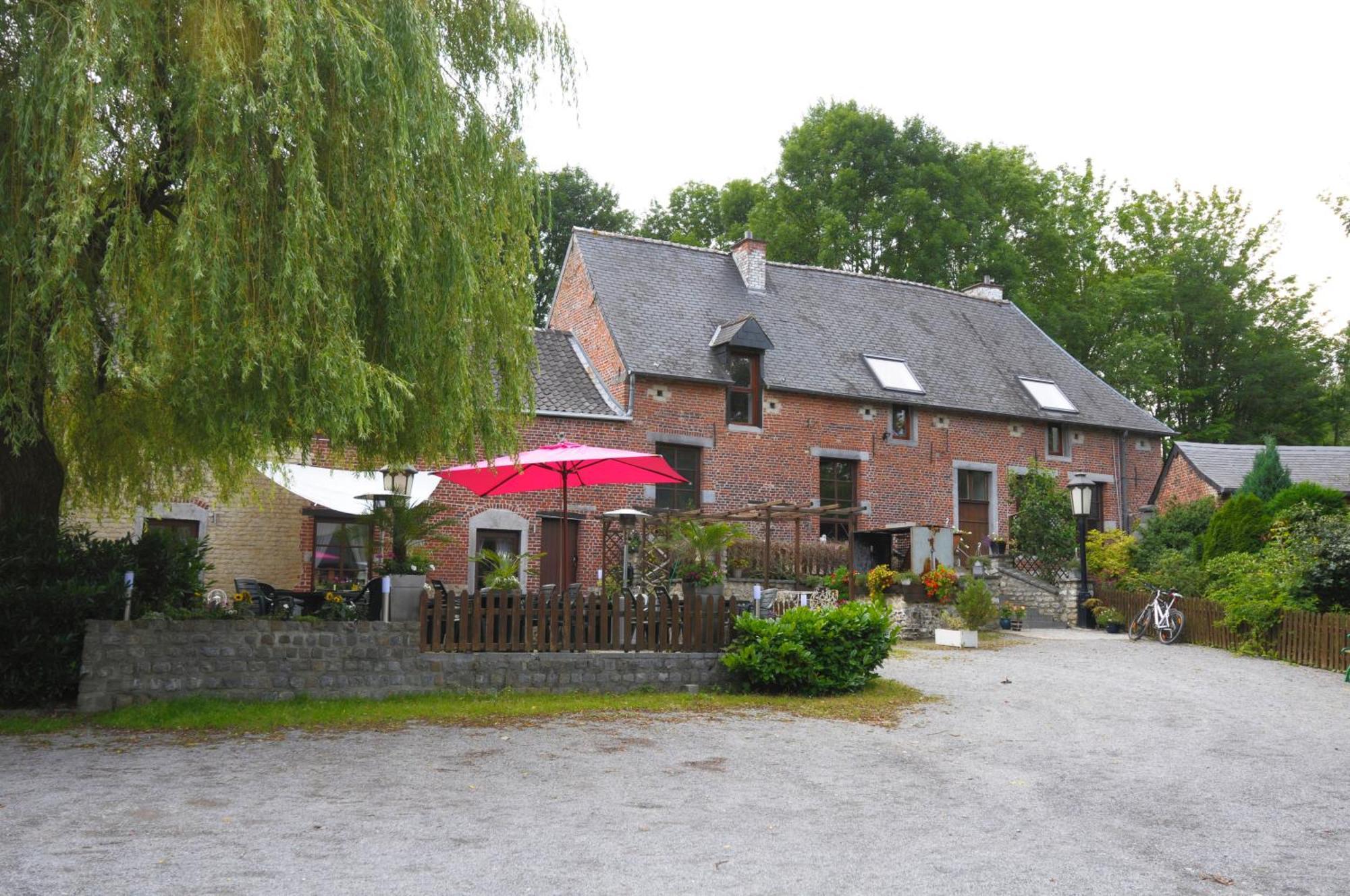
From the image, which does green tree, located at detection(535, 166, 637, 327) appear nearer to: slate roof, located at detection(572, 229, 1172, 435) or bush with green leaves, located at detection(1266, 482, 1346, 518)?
slate roof, located at detection(572, 229, 1172, 435)

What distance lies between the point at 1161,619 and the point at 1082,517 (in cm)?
270

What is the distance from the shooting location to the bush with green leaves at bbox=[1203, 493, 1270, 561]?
1806cm

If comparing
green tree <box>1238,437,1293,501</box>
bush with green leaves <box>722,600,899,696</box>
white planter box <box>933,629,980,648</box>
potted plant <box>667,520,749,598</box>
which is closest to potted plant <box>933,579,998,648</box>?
white planter box <box>933,629,980,648</box>

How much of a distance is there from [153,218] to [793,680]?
672 cm

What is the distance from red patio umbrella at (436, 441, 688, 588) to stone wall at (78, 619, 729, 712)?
1830mm

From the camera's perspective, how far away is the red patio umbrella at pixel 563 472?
12.0 meters

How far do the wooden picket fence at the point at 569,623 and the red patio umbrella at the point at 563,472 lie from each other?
1436mm

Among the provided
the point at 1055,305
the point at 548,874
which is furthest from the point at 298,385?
the point at 1055,305

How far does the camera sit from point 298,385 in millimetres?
7527

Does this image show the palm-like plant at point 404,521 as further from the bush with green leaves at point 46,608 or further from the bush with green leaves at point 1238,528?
the bush with green leaves at point 1238,528

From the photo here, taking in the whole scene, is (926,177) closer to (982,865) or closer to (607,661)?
(607,661)

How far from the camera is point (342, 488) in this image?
14305mm

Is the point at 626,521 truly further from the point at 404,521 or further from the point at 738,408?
the point at 738,408

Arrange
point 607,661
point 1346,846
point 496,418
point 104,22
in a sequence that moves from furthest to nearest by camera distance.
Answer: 1. point 607,661
2. point 496,418
3. point 104,22
4. point 1346,846
